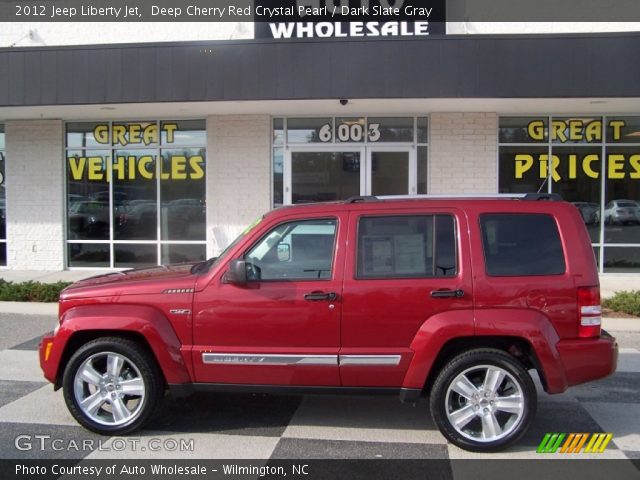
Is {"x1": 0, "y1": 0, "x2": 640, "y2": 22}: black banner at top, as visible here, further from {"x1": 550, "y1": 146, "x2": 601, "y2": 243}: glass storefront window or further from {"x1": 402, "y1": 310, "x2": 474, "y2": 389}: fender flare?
{"x1": 402, "y1": 310, "x2": 474, "y2": 389}: fender flare

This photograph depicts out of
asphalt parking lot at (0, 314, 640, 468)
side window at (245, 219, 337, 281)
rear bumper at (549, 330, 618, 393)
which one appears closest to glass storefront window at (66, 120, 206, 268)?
asphalt parking lot at (0, 314, 640, 468)

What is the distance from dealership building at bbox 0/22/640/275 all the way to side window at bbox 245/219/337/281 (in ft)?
20.8

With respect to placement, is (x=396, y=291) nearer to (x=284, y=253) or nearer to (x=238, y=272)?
(x=284, y=253)

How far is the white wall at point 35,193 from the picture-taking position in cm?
1345

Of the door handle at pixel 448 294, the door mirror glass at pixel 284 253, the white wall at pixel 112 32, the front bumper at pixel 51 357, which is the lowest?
the front bumper at pixel 51 357

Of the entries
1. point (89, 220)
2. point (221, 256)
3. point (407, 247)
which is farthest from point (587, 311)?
point (89, 220)

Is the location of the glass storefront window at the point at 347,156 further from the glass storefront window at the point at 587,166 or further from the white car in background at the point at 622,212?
the white car in background at the point at 622,212

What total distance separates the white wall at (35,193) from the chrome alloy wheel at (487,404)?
1155 centimetres

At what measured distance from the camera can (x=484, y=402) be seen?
4.26 meters

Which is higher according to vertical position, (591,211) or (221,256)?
(591,211)

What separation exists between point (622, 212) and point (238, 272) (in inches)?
432

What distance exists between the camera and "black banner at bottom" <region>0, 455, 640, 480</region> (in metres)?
3.95

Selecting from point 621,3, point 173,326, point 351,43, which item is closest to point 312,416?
point 173,326

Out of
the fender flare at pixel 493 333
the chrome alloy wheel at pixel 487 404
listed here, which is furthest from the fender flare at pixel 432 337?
the chrome alloy wheel at pixel 487 404
